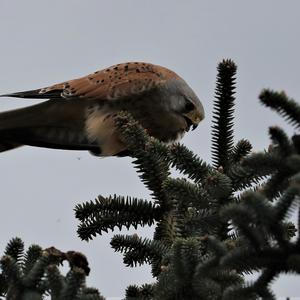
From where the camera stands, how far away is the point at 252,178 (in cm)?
370

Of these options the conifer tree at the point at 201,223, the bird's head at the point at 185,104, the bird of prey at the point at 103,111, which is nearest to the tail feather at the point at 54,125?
the bird of prey at the point at 103,111

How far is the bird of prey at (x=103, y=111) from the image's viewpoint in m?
6.75

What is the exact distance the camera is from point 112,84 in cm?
688

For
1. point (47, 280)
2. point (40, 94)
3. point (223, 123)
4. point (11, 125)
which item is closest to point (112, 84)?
point (40, 94)

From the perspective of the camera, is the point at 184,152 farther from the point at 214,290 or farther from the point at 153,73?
the point at 153,73

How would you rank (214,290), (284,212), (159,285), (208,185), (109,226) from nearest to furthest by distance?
(284,212) → (214,290) → (159,285) → (208,185) → (109,226)

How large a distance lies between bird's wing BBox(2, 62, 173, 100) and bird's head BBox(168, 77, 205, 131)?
0.37 feet

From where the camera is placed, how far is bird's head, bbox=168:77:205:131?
275 inches

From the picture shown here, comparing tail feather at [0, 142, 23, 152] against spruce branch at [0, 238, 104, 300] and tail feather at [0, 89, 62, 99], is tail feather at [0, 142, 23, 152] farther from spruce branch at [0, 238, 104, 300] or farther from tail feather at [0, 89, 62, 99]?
spruce branch at [0, 238, 104, 300]

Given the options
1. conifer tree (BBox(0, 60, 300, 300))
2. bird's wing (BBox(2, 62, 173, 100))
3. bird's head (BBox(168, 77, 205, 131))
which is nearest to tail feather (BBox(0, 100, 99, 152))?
bird's wing (BBox(2, 62, 173, 100))

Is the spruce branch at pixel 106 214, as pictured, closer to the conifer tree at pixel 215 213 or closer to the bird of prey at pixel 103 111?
the conifer tree at pixel 215 213

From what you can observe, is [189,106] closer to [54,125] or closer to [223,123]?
[54,125]

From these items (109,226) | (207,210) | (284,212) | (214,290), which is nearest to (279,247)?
(284,212)

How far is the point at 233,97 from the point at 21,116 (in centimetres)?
326
